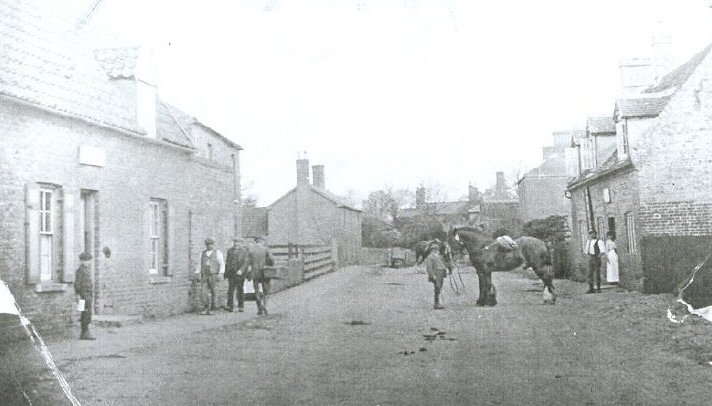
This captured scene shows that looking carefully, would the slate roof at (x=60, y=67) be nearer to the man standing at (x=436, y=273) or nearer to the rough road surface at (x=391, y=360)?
the rough road surface at (x=391, y=360)

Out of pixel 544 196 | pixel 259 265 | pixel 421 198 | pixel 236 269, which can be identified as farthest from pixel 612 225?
pixel 421 198

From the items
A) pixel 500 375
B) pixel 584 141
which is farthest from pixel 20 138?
pixel 584 141

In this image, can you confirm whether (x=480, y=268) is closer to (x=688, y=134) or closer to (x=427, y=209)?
(x=688, y=134)

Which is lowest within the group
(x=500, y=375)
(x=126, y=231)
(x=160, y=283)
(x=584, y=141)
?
(x=500, y=375)

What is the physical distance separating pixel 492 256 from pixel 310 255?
45.6ft

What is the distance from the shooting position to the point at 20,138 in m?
7.33

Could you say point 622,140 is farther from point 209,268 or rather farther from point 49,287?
point 49,287

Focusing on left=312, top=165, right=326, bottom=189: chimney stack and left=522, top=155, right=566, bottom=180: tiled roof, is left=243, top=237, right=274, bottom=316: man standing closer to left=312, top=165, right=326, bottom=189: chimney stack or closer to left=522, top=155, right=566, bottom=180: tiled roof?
left=522, top=155, right=566, bottom=180: tiled roof

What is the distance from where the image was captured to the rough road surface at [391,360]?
6156mm

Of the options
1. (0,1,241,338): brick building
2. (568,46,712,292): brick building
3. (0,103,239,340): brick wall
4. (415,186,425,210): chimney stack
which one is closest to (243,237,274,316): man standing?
(0,103,239,340): brick wall

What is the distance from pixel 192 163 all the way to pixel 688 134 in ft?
34.7

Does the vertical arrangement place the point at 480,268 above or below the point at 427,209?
below

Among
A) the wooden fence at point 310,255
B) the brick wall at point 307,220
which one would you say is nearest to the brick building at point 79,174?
the wooden fence at point 310,255

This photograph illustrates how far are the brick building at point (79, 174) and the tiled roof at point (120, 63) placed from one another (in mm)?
17
